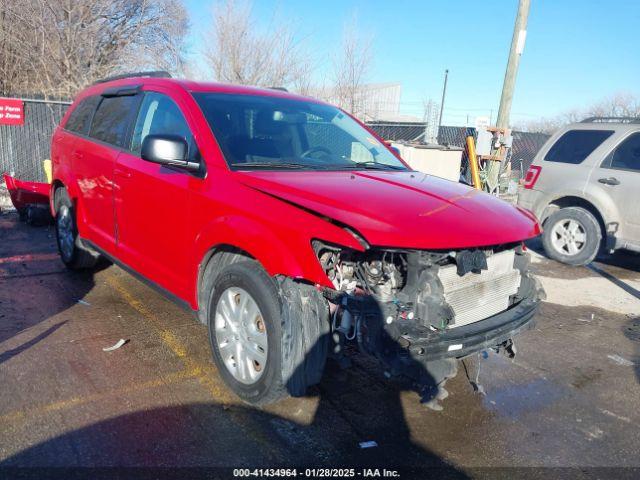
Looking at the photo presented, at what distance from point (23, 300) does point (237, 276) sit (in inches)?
113

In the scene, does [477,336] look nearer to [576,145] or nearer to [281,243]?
[281,243]

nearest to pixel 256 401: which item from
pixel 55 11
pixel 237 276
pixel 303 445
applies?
pixel 303 445

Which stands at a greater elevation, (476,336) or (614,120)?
(614,120)

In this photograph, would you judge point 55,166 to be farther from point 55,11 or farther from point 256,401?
point 55,11

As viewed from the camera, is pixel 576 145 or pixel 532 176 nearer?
pixel 576 145

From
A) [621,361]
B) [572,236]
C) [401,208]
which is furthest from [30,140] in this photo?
[621,361]

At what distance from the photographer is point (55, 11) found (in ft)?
58.9

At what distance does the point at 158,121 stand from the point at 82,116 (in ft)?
5.76

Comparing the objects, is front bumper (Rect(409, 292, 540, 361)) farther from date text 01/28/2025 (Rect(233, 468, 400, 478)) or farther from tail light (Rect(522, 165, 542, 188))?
tail light (Rect(522, 165, 542, 188))

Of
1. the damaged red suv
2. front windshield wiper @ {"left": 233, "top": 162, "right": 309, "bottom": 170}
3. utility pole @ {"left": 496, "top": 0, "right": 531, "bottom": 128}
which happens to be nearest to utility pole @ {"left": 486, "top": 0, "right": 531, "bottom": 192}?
utility pole @ {"left": 496, "top": 0, "right": 531, "bottom": 128}

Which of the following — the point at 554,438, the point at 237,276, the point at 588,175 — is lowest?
the point at 554,438

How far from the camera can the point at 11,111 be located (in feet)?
37.4

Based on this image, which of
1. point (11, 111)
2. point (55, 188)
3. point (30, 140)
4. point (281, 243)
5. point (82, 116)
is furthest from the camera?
point (30, 140)

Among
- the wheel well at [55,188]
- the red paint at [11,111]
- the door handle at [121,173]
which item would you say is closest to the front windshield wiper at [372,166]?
the door handle at [121,173]
